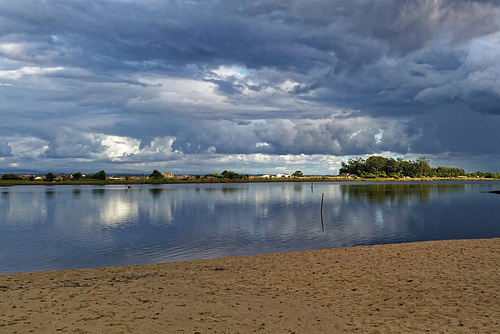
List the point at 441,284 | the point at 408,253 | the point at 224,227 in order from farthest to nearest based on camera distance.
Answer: the point at 224,227
the point at 408,253
the point at 441,284

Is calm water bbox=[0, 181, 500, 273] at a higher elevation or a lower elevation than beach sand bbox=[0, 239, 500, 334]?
lower

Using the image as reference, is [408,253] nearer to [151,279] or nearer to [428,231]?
[151,279]

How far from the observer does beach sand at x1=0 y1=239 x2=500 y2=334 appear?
11.7 meters

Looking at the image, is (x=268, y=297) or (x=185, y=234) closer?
(x=268, y=297)

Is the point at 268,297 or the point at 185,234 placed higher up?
the point at 268,297

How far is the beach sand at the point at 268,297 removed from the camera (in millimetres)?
11734

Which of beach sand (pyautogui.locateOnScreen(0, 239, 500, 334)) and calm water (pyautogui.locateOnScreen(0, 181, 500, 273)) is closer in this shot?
beach sand (pyautogui.locateOnScreen(0, 239, 500, 334))

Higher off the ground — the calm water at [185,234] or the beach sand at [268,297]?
the beach sand at [268,297]

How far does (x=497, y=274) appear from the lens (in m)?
18.1

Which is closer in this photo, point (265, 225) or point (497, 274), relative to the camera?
point (497, 274)

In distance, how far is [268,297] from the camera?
15.2 m

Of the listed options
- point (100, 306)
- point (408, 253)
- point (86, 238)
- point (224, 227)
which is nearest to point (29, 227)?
point (86, 238)

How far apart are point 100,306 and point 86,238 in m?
27.0


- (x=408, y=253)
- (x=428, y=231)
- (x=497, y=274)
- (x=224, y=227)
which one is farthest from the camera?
(x=224, y=227)
